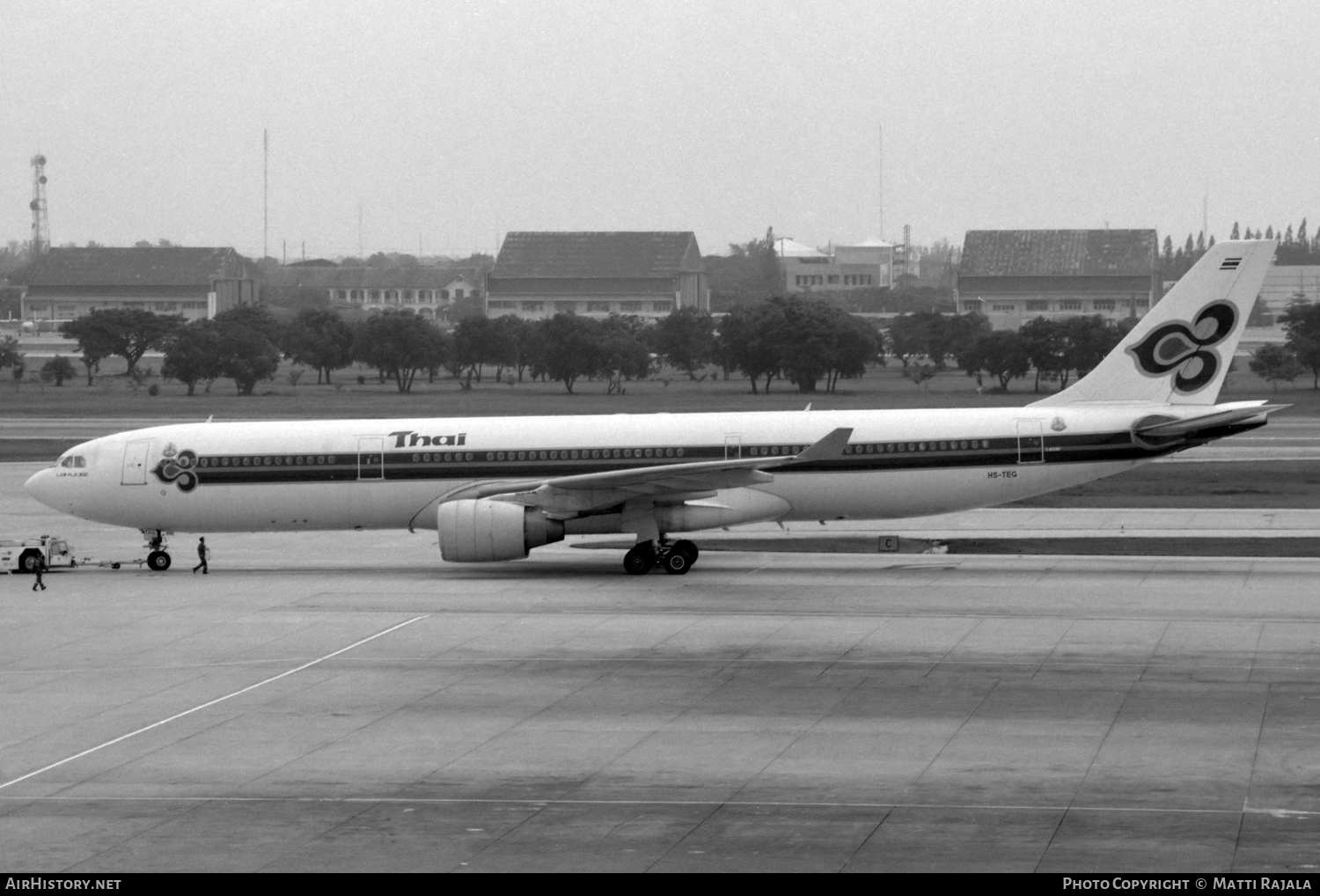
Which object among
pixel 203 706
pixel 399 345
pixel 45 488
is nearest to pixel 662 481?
pixel 203 706

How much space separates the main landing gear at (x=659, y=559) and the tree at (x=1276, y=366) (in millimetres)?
78160

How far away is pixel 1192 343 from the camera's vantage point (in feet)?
121

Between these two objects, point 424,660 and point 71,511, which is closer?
point 424,660

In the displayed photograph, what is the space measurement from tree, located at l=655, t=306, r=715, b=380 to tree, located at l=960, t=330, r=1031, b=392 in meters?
23.9

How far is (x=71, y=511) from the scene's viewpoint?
3875 centimetres

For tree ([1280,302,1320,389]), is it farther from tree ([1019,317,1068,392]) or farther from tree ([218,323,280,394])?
tree ([218,323,280,394])

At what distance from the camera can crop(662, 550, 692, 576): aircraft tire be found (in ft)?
118

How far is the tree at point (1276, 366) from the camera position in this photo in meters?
106

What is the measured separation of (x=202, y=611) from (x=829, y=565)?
13.6m

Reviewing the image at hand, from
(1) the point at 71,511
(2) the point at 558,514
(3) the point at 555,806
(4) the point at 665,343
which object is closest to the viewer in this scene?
A: (3) the point at 555,806

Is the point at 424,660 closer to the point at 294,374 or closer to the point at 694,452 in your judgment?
the point at 694,452

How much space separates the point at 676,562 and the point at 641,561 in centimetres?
75

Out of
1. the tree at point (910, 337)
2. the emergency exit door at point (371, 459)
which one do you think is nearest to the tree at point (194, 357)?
the tree at point (910, 337)
